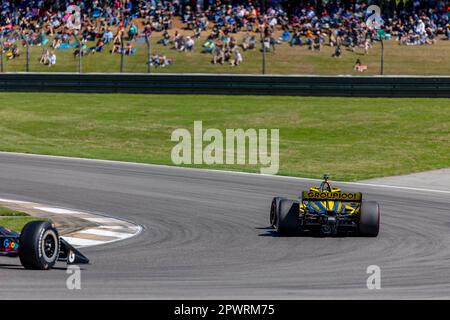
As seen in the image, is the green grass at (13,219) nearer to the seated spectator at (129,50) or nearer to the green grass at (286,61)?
the green grass at (286,61)

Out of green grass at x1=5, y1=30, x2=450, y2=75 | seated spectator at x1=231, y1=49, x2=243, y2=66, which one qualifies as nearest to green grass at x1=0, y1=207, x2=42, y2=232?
green grass at x1=5, y1=30, x2=450, y2=75

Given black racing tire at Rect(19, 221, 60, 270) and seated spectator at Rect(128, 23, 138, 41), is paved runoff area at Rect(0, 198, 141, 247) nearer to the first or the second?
black racing tire at Rect(19, 221, 60, 270)

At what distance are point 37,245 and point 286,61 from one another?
1254 inches

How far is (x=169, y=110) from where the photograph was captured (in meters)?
36.7

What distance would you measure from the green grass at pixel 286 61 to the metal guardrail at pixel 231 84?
9.28ft

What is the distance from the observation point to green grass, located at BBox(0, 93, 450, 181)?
2730cm

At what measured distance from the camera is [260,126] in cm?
Answer: 3328

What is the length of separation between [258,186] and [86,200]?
14.2 feet

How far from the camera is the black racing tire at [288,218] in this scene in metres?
15.0

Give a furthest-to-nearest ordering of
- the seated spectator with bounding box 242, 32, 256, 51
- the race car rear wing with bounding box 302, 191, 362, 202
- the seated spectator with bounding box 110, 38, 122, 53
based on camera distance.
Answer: the seated spectator with bounding box 110, 38, 122, 53 → the seated spectator with bounding box 242, 32, 256, 51 → the race car rear wing with bounding box 302, 191, 362, 202

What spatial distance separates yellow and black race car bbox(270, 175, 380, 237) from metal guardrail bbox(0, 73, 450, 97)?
2157 centimetres
